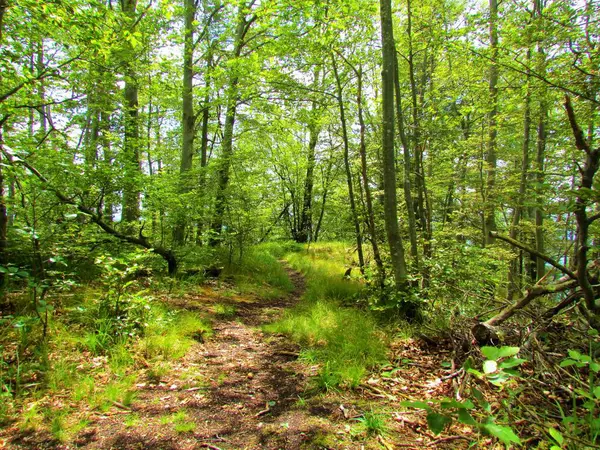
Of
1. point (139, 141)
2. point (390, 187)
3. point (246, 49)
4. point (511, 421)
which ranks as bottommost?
point (511, 421)

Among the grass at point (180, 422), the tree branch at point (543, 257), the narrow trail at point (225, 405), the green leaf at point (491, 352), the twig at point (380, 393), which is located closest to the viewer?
the green leaf at point (491, 352)

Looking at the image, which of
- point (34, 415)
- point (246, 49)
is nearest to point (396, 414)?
point (34, 415)

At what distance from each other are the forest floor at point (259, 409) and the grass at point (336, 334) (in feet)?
0.41

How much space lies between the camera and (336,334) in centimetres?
374

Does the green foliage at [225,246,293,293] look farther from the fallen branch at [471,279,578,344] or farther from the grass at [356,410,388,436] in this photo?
the grass at [356,410,388,436]

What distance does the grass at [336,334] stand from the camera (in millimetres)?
2930

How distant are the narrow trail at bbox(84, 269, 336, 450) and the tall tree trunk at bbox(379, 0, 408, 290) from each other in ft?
6.73

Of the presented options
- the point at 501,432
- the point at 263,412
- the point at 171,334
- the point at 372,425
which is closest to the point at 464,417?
the point at 501,432

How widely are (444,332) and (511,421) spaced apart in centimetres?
142

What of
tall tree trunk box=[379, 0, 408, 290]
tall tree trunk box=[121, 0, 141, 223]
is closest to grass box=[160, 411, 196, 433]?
tall tree trunk box=[379, 0, 408, 290]

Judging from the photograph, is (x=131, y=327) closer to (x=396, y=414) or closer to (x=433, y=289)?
(x=396, y=414)

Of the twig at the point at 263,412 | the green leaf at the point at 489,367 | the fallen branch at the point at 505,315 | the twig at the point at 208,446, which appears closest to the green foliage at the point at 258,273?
the twig at the point at 263,412

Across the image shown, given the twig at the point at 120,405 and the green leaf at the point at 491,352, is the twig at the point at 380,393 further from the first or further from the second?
the twig at the point at 120,405

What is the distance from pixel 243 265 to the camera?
7.99 meters
